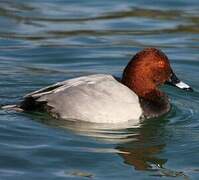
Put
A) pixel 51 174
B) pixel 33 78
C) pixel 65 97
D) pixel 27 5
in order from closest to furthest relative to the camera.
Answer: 1. pixel 51 174
2. pixel 65 97
3. pixel 33 78
4. pixel 27 5

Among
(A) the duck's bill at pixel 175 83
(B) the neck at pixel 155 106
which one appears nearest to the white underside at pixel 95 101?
(B) the neck at pixel 155 106

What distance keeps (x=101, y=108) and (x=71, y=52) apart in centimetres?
344

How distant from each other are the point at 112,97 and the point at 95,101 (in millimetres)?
174

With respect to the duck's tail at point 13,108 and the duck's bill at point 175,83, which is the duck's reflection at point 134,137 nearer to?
the duck's tail at point 13,108

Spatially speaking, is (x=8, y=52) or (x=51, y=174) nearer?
(x=51, y=174)

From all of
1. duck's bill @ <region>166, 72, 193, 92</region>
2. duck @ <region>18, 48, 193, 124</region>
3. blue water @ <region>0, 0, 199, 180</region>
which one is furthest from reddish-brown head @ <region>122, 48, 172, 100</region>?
blue water @ <region>0, 0, 199, 180</region>

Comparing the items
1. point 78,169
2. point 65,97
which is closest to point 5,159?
point 78,169

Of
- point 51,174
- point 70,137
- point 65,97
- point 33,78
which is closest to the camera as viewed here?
point 51,174

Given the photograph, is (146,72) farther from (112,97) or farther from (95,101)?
(95,101)

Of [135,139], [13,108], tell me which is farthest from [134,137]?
[13,108]

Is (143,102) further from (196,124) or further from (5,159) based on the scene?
(5,159)

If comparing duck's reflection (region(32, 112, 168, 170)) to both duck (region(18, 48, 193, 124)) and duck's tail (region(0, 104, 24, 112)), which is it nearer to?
duck (region(18, 48, 193, 124))

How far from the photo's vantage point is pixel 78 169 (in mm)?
7066

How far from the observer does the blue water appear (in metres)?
7.20
